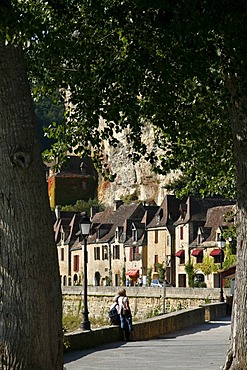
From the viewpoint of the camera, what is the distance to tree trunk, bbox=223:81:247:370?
43.2 feet

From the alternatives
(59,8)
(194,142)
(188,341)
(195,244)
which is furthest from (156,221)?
(59,8)

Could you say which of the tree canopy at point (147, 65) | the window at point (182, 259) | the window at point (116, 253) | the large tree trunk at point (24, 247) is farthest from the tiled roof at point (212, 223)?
the large tree trunk at point (24, 247)

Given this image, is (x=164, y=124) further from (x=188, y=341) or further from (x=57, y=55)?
(x=188, y=341)

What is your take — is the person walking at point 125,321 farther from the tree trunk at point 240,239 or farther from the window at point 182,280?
the window at point 182,280

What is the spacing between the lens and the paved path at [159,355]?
16.9 meters

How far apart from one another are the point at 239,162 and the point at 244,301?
2.01 metres

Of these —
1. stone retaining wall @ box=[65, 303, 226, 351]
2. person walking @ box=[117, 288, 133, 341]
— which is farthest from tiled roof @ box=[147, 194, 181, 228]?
person walking @ box=[117, 288, 133, 341]

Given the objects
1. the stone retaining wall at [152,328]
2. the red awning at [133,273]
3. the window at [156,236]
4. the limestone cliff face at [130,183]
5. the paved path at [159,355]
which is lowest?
the paved path at [159,355]

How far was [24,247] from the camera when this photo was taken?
9.20 m

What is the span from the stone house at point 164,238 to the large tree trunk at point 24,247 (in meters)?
74.4

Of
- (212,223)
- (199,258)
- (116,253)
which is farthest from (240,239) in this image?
(116,253)

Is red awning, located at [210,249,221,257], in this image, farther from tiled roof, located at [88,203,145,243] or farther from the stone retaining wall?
the stone retaining wall

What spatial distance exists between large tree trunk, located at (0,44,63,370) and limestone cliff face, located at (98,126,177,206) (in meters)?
110

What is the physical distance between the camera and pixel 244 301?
13.3 m
